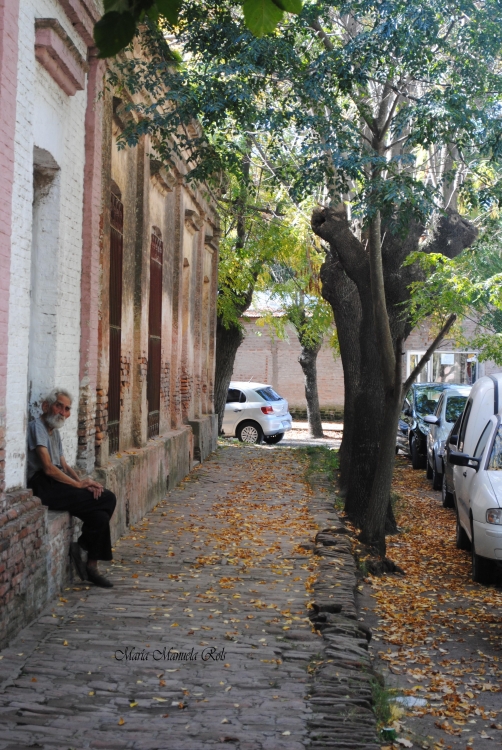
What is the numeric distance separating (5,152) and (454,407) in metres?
12.9

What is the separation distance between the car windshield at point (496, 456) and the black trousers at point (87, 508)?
4039 millimetres

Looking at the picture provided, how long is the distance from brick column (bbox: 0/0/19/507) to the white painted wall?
7.3 inches

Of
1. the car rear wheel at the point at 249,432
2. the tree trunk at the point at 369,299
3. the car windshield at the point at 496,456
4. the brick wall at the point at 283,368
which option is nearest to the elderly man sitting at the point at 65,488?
the car windshield at the point at 496,456

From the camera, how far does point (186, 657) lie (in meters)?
5.86

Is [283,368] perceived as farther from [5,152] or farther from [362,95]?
[5,152]

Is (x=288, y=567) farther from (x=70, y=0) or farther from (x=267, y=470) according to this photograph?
(x=267, y=470)

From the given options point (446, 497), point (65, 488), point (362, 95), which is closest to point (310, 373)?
point (446, 497)

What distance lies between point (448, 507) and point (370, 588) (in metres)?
5.72

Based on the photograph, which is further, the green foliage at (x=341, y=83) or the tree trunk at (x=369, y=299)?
the tree trunk at (x=369, y=299)

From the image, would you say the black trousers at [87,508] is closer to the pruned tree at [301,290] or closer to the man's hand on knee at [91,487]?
the man's hand on knee at [91,487]

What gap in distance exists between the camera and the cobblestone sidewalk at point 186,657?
15.1 ft

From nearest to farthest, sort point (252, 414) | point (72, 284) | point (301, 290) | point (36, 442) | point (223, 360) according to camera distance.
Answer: point (36, 442) < point (72, 284) < point (223, 360) < point (252, 414) < point (301, 290)

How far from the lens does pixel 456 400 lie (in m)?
17.7

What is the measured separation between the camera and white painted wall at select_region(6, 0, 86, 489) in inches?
254
